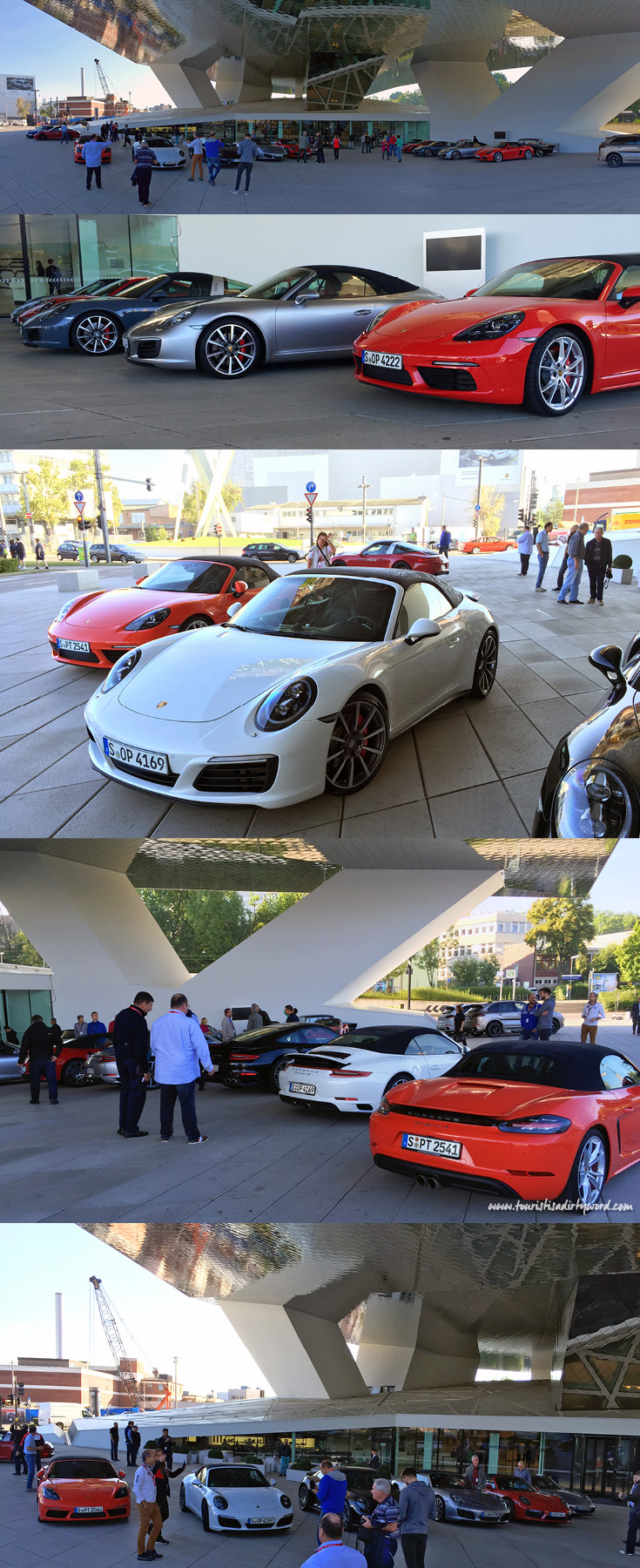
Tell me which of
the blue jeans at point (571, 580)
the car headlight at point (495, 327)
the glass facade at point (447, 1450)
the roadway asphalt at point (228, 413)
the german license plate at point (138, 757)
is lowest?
the glass facade at point (447, 1450)

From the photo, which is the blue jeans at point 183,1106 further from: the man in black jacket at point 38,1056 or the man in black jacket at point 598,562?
the man in black jacket at point 598,562

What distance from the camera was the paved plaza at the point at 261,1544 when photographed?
317 inches

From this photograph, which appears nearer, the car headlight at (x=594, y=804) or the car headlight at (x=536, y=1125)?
the car headlight at (x=594, y=804)

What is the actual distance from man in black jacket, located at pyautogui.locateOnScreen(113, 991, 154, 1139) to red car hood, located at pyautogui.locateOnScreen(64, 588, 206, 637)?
3.02 m

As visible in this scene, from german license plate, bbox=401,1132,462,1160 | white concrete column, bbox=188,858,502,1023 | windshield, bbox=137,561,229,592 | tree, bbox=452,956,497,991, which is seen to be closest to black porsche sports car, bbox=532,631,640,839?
windshield, bbox=137,561,229,592

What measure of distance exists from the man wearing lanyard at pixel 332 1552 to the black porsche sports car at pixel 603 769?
3621mm

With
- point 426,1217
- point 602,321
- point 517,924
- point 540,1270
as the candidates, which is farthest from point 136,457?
point 540,1270

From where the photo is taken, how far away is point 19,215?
408cm

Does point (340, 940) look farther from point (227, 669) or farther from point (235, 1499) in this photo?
point (235, 1499)

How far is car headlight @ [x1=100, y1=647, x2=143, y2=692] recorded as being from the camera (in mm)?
4348

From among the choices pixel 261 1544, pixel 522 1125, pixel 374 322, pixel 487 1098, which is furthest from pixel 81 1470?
pixel 374 322

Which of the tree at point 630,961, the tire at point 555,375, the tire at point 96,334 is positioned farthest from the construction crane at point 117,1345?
the tire at point 555,375

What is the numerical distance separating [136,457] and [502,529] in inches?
57.6

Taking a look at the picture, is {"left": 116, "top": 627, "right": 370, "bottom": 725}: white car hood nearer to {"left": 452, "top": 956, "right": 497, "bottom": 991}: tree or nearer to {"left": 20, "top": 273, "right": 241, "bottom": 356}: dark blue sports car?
{"left": 20, "top": 273, "right": 241, "bottom": 356}: dark blue sports car
